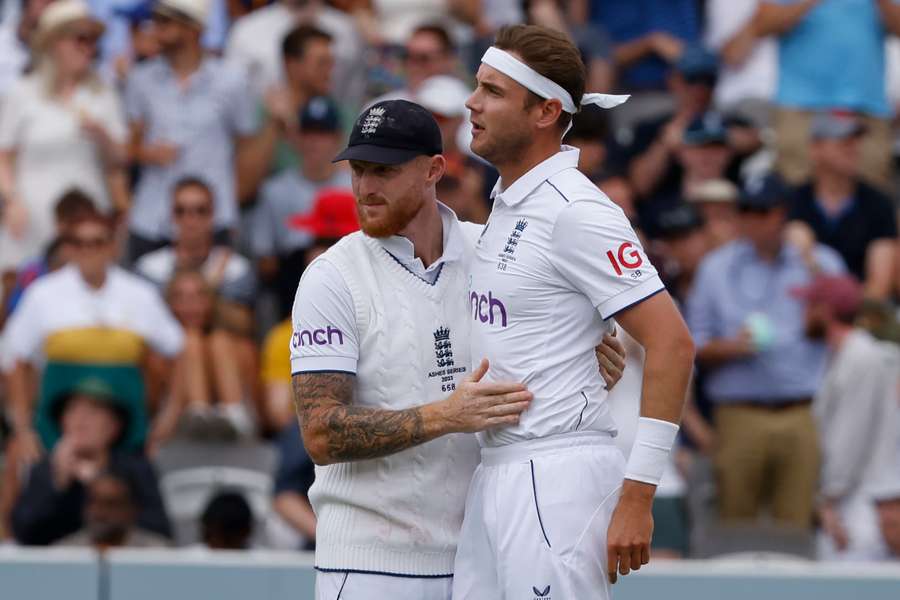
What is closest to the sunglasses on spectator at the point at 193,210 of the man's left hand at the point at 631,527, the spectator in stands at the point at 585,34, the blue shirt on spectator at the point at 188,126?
the blue shirt on spectator at the point at 188,126

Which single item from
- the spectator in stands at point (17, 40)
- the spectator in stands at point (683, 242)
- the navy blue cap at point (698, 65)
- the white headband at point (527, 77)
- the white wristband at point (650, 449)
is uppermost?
the spectator in stands at point (17, 40)

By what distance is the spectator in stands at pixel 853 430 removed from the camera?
8688 mm

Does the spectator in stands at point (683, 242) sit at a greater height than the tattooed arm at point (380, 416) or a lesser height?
greater

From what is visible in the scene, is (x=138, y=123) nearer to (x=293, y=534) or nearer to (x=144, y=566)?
(x=293, y=534)

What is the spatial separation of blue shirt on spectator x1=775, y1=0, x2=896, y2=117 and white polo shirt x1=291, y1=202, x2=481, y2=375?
20.0ft

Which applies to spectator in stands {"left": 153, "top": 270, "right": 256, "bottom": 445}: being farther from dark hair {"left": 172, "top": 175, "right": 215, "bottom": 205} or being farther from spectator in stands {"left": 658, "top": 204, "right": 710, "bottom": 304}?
spectator in stands {"left": 658, "top": 204, "right": 710, "bottom": 304}

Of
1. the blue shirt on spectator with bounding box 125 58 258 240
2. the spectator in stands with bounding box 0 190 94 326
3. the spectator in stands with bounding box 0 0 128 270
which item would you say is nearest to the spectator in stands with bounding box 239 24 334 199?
the blue shirt on spectator with bounding box 125 58 258 240

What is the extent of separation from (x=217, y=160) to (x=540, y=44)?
5799 mm

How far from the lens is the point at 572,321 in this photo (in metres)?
4.88

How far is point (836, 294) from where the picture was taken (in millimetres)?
8992

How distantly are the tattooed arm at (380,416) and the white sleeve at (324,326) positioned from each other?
0.13 feet

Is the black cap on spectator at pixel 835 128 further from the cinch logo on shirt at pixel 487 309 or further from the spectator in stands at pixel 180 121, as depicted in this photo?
the cinch logo on shirt at pixel 487 309

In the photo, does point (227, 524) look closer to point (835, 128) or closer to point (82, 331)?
point (82, 331)

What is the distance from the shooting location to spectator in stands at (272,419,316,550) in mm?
8539
